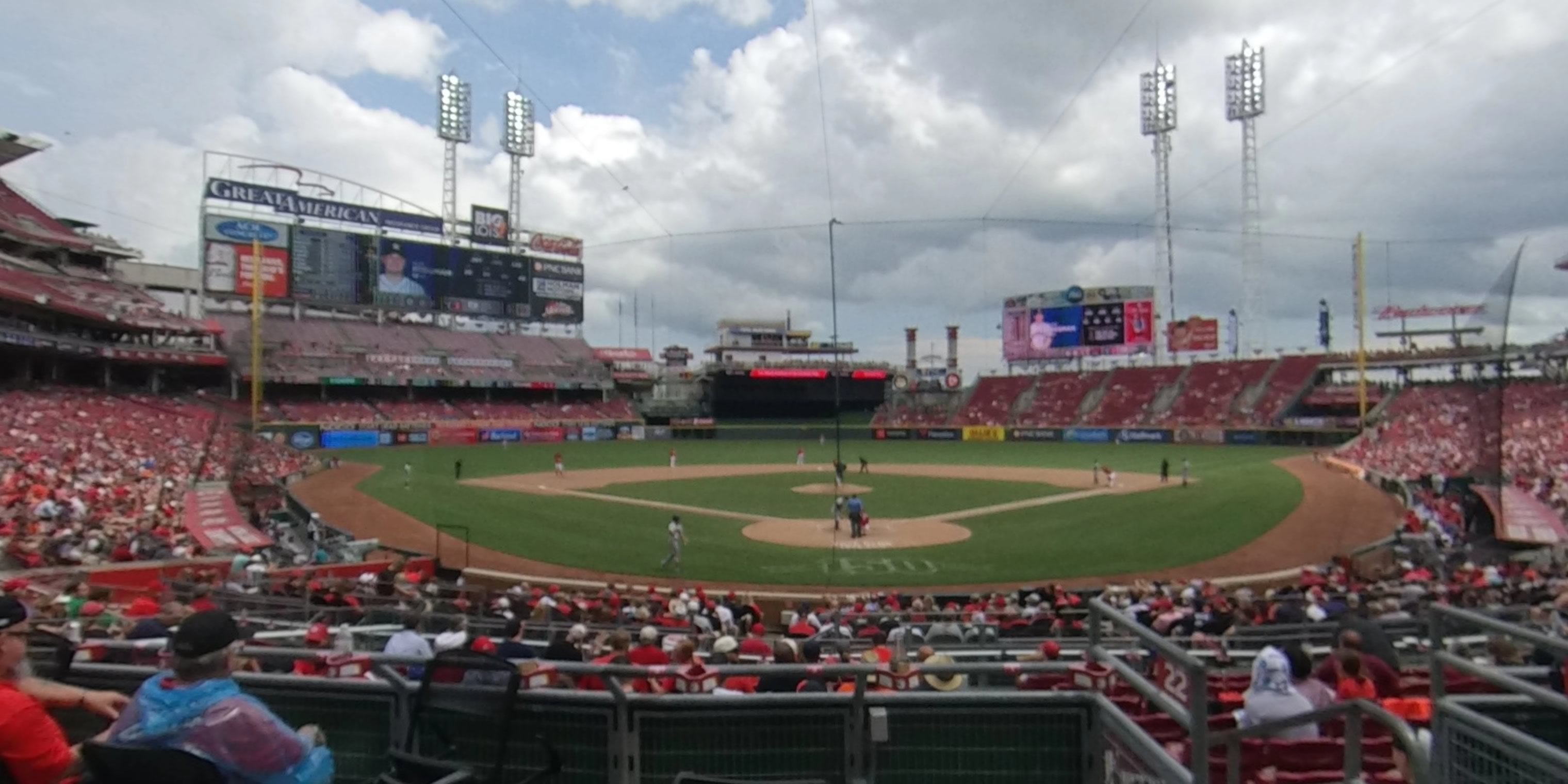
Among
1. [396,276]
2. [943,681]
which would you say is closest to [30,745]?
[943,681]

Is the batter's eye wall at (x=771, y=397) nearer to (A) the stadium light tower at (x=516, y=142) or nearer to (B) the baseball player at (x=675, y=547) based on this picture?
(A) the stadium light tower at (x=516, y=142)

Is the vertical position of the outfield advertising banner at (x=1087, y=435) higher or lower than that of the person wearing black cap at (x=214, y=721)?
lower

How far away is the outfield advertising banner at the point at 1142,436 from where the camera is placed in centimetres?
6494

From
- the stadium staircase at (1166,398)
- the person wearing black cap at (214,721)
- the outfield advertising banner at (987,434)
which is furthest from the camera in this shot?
the outfield advertising banner at (987,434)

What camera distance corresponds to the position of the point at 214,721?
290 centimetres

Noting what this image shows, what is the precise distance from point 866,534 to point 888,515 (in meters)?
4.52

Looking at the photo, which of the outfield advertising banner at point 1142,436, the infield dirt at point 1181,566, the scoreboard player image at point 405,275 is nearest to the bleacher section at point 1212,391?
the outfield advertising banner at point 1142,436

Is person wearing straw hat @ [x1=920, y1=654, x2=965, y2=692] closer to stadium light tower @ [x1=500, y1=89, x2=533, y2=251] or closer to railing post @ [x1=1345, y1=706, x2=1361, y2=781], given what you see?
railing post @ [x1=1345, y1=706, x2=1361, y2=781]

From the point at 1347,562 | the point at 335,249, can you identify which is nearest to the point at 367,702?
the point at 1347,562

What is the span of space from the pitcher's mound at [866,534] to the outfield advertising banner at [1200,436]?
136ft

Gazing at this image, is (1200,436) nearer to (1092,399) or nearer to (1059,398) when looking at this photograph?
(1092,399)

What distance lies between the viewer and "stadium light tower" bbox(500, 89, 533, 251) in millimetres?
78688

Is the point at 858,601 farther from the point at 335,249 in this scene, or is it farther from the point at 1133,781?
the point at 335,249

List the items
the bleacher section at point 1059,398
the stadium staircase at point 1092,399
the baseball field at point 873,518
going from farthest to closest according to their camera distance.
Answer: the bleacher section at point 1059,398
the stadium staircase at point 1092,399
the baseball field at point 873,518
